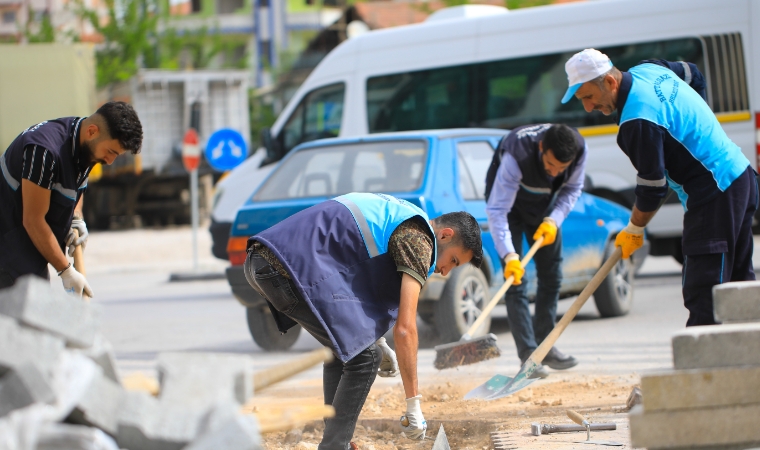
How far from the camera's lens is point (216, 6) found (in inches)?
2144

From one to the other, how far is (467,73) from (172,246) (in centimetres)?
1031

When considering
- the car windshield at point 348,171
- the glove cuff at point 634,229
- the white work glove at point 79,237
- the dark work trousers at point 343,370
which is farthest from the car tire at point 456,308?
the dark work trousers at point 343,370

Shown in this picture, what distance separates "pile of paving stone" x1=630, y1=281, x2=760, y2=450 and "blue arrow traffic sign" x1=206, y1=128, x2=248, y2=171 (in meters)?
12.3

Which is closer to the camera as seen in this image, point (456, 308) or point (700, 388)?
point (700, 388)

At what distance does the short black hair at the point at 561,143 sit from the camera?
5895 millimetres

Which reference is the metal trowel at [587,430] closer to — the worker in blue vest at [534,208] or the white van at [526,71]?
the worker in blue vest at [534,208]

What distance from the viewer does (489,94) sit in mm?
11703

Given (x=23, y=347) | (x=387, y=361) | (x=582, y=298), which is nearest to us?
(x=23, y=347)

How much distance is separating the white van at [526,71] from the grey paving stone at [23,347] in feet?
24.9

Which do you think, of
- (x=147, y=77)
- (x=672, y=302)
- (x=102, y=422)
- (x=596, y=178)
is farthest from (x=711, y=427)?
(x=147, y=77)

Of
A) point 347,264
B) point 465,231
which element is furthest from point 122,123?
point 465,231

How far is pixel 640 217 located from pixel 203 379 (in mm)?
2745

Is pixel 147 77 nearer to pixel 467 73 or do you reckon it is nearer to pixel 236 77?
pixel 236 77

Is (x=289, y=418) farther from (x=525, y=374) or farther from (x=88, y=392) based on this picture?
(x=525, y=374)
